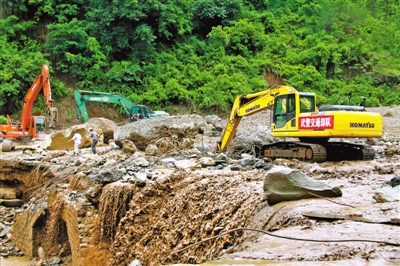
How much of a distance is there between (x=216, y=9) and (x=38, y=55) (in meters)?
10.1

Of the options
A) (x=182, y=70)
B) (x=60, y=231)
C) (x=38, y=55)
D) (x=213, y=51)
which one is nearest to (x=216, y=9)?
(x=213, y=51)

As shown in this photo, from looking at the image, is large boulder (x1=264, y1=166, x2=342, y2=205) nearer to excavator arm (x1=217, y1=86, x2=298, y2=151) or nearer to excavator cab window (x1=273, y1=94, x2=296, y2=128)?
excavator cab window (x1=273, y1=94, x2=296, y2=128)

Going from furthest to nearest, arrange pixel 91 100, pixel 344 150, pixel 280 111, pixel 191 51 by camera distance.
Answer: pixel 191 51
pixel 91 100
pixel 280 111
pixel 344 150

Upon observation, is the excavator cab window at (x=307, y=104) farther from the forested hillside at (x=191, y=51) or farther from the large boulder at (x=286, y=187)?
the forested hillside at (x=191, y=51)

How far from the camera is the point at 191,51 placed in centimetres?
2470

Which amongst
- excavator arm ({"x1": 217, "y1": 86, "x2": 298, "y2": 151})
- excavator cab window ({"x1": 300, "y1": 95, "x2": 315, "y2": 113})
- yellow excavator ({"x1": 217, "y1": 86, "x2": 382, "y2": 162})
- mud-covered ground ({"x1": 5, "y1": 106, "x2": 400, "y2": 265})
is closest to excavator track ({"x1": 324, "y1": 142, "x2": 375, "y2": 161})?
yellow excavator ({"x1": 217, "y1": 86, "x2": 382, "y2": 162})

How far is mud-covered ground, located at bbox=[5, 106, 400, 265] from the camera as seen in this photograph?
132 inches

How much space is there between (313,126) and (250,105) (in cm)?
219

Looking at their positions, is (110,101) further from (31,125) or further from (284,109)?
(284,109)

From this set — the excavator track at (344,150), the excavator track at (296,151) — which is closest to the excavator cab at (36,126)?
the excavator track at (296,151)

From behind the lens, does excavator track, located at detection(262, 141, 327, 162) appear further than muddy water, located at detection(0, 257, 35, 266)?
No

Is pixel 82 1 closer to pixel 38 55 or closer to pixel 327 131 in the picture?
pixel 38 55

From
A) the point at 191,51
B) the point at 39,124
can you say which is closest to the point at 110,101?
the point at 39,124

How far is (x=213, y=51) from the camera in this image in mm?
24594
